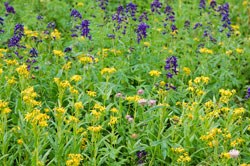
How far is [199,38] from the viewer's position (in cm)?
655

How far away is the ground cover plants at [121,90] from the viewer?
3918 millimetres

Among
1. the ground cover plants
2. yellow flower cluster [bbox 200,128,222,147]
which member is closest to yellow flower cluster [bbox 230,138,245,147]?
the ground cover plants

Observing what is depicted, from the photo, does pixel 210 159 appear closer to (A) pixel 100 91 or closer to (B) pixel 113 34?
(A) pixel 100 91

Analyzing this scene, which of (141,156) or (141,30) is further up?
(141,30)

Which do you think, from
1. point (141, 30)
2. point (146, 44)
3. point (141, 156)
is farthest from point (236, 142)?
point (141, 30)

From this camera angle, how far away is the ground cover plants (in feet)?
12.9

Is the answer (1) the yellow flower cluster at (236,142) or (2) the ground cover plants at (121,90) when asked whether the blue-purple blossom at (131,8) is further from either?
(1) the yellow flower cluster at (236,142)

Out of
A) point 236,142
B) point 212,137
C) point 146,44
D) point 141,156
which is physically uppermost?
point 146,44

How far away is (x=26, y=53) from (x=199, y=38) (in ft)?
8.03

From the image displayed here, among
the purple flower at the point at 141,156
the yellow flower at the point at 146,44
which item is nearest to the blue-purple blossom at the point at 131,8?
the yellow flower at the point at 146,44

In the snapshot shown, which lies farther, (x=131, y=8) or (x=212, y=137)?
(x=131, y=8)

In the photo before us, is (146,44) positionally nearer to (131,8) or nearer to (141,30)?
(141,30)

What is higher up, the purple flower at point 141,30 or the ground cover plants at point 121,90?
the purple flower at point 141,30

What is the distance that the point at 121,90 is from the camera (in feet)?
16.2
